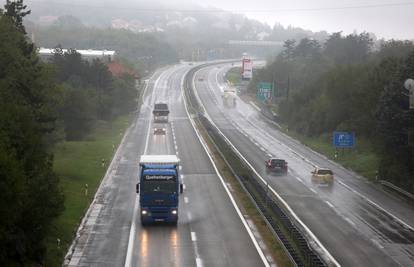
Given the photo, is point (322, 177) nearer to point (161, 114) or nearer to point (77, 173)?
point (77, 173)

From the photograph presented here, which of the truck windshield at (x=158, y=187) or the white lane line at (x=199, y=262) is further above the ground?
the truck windshield at (x=158, y=187)

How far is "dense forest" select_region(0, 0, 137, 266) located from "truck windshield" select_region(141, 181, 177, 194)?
16.8 feet

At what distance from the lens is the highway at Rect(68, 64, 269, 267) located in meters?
34.5

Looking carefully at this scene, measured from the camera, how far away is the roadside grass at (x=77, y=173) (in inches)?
1432

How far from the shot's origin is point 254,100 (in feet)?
529

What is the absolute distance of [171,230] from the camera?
40625 mm

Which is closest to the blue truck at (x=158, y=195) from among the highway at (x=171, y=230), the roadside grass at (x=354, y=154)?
the highway at (x=171, y=230)

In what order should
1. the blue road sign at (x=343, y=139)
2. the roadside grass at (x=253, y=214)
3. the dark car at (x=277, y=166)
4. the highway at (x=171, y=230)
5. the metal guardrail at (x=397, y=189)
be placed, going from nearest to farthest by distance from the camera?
the highway at (x=171, y=230)
the roadside grass at (x=253, y=214)
the metal guardrail at (x=397, y=189)
the dark car at (x=277, y=166)
the blue road sign at (x=343, y=139)

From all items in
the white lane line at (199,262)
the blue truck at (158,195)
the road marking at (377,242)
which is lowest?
the road marking at (377,242)

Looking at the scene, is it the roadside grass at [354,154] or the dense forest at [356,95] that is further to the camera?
the roadside grass at [354,154]

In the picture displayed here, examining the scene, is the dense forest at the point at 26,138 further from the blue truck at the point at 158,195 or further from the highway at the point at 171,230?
the blue truck at the point at 158,195

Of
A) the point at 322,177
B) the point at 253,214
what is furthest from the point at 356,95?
the point at 253,214

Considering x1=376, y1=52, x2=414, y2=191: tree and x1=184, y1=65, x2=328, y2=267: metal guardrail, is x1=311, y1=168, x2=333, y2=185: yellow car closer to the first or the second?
x1=376, y1=52, x2=414, y2=191: tree

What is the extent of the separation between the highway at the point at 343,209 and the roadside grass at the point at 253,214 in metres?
3.05
